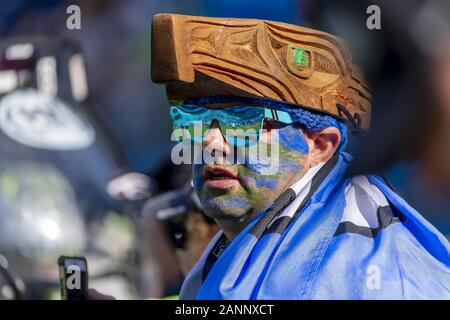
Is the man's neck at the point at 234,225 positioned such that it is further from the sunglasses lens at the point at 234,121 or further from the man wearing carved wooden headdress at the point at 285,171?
the sunglasses lens at the point at 234,121

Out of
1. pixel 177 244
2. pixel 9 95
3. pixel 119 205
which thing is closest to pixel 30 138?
pixel 9 95

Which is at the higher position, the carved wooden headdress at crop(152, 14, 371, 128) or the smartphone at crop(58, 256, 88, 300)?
the carved wooden headdress at crop(152, 14, 371, 128)

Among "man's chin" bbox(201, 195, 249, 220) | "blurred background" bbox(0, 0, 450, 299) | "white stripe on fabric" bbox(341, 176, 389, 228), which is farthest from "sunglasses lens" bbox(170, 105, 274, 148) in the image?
"blurred background" bbox(0, 0, 450, 299)

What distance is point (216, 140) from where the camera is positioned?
2.34 metres

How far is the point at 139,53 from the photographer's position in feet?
11.2

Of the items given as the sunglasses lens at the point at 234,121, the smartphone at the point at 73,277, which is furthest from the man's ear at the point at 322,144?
the smartphone at the point at 73,277

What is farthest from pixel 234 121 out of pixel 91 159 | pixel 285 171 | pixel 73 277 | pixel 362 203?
pixel 91 159

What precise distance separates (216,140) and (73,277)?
79 centimetres

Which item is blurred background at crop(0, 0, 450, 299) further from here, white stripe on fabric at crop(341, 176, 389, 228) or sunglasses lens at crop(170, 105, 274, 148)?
white stripe on fabric at crop(341, 176, 389, 228)

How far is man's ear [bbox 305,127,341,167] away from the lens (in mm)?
2381

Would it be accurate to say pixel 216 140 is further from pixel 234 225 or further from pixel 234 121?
pixel 234 225

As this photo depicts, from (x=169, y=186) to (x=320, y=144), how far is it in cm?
137

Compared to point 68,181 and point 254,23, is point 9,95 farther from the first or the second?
point 254,23

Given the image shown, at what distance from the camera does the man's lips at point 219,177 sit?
2.33 meters
